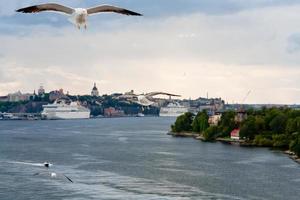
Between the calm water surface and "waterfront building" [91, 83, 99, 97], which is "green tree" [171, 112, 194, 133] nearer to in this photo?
the calm water surface

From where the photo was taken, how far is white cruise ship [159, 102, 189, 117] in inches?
5768

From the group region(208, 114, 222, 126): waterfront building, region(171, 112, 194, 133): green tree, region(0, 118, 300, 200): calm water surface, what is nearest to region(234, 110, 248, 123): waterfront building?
region(208, 114, 222, 126): waterfront building

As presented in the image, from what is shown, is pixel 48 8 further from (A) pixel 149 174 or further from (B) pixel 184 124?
(B) pixel 184 124

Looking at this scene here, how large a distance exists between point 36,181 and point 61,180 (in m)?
1.06

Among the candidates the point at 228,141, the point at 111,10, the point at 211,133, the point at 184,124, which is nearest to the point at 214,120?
the point at 184,124

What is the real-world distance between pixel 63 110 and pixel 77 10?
116 metres

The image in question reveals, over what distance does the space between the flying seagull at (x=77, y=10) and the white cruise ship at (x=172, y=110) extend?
5552 inches

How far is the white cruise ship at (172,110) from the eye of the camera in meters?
146

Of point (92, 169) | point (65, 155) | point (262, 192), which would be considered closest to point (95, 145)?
point (65, 155)

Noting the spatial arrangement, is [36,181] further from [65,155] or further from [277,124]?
[277,124]

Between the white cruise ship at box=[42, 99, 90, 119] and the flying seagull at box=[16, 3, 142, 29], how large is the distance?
115 metres

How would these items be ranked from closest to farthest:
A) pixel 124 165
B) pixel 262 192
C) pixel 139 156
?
pixel 262 192 < pixel 124 165 < pixel 139 156

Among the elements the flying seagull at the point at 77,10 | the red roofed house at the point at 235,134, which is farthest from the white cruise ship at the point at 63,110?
the flying seagull at the point at 77,10

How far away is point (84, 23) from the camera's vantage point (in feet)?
12.3
